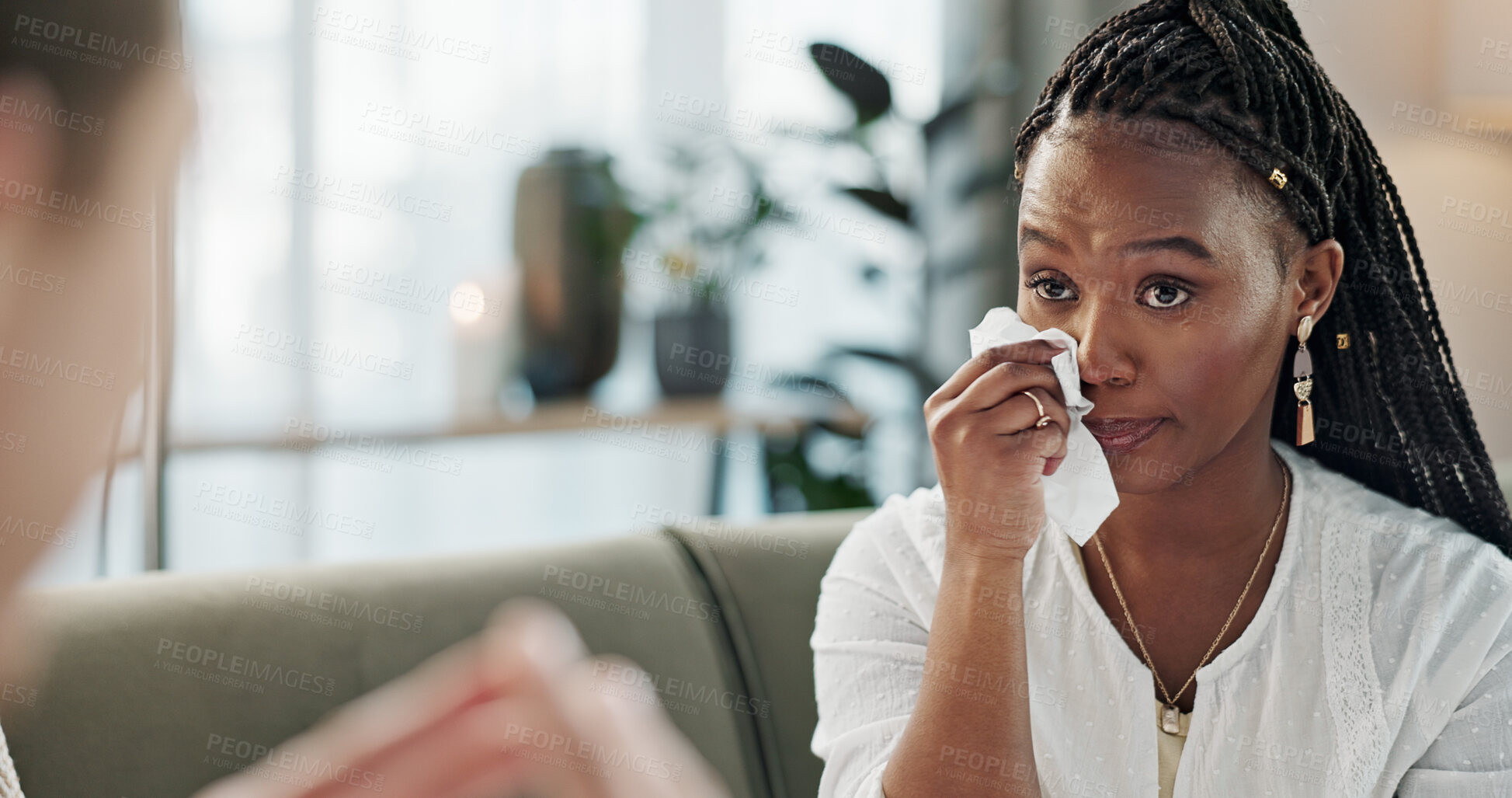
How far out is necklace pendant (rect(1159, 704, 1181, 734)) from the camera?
1.15m

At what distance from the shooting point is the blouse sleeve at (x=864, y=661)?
1160 mm

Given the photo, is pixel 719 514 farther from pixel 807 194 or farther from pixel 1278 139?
pixel 1278 139

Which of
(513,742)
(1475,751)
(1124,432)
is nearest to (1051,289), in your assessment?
(1124,432)

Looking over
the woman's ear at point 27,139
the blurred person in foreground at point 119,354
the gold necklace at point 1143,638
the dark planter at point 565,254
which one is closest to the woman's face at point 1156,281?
the gold necklace at point 1143,638

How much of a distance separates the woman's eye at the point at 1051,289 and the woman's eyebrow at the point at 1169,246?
0.08 m

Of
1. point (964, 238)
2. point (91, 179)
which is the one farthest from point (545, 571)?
point (964, 238)

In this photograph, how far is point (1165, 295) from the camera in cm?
106

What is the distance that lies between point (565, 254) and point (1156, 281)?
170 centimetres

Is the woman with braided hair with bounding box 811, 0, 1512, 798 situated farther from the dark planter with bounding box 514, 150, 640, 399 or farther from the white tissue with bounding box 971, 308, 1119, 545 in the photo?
the dark planter with bounding box 514, 150, 640, 399

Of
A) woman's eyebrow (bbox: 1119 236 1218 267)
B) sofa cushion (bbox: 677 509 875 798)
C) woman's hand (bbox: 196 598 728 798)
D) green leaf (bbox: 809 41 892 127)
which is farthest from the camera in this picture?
green leaf (bbox: 809 41 892 127)

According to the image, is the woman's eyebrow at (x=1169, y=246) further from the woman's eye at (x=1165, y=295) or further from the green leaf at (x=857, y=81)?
the green leaf at (x=857, y=81)

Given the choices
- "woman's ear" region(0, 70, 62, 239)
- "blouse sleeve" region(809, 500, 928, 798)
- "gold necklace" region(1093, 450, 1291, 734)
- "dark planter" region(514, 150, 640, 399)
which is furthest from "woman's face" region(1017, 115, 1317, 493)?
"dark planter" region(514, 150, 640, 399)

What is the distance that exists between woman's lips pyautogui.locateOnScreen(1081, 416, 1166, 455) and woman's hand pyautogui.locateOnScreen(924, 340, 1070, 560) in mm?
50

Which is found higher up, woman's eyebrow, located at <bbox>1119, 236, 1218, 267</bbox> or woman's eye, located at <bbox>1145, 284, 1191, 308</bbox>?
woman's eyebrow, located at <bbox>1119, 236, 1218, 267</bbox>
